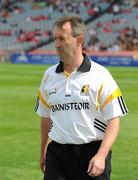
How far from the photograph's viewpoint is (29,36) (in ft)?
180

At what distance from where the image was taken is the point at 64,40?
14.3 feet

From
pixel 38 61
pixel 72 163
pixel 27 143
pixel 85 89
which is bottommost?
pixel 38 61

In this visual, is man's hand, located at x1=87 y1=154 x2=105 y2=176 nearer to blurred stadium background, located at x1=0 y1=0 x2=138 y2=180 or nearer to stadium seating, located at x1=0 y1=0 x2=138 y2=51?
blurred stadium background, located at x1=0 y1=0 x2=138 y2=180

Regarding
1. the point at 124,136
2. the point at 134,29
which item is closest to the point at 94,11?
the point at 134,29

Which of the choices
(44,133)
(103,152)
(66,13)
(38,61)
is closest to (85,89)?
(103,152)

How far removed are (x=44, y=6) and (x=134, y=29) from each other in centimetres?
1259

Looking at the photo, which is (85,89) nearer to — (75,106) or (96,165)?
(75,106)

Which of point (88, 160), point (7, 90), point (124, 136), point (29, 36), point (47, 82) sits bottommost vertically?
point (29, 36)

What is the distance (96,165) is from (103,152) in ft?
0.39

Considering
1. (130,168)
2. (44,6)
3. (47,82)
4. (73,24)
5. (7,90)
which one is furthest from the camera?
(44,6)

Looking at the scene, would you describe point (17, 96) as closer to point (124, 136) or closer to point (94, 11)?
point (124, 136)

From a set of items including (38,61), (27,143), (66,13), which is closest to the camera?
(27,143)

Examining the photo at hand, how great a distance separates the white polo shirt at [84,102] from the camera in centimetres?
439

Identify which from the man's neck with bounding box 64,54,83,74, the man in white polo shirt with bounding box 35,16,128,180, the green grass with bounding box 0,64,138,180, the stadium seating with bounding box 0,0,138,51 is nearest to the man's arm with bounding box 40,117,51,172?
the man in white polo shirt with bounding box 35,16,128,180
